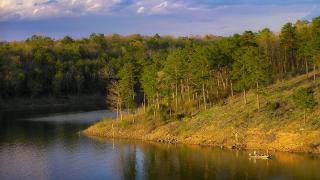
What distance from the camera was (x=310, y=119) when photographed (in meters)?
87.9

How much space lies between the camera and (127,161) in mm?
84438

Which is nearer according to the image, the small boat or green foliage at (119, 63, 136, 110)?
the small boat

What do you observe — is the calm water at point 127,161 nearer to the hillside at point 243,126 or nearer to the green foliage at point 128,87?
the hillside at point 243,126

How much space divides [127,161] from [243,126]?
76.8ft

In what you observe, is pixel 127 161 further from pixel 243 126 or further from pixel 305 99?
pixel 305 99

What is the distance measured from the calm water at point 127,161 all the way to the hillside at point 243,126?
3801mm

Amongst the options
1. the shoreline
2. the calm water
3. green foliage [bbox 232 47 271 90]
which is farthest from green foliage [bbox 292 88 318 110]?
green foliage [bbox 232 47 271 90]

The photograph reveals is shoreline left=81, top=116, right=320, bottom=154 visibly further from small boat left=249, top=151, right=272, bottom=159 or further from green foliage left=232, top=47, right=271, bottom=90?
green foliage left=232, top=47, right=271, bottom=90

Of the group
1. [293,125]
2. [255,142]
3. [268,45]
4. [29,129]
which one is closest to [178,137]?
[255,142]

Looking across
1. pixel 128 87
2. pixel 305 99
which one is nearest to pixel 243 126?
pixel 305 99

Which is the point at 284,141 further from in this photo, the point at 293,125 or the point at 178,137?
the point at 178,137

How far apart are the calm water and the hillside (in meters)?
3.80

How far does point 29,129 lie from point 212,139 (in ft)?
178

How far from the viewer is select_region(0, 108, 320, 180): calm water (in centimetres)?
7238
